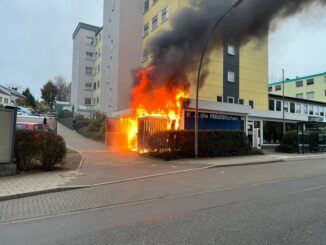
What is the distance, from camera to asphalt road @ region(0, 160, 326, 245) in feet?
15.1

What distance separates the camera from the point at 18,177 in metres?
10.2

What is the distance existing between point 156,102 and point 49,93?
55.1 meters

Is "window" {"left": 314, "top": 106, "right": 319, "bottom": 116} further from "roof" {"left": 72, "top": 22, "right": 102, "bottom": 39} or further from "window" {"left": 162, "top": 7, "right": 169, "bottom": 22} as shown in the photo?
"roof" {"left": 72, "top": 22, "right": 102, "bottom": 39}

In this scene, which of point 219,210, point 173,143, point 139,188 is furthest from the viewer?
point 173,143

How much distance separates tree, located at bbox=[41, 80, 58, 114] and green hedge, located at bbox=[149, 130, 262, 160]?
57.7m

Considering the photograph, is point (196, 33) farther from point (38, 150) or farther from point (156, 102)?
point (38, 150)

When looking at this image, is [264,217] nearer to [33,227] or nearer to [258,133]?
[33,227]

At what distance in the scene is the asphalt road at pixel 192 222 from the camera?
459 centimetres

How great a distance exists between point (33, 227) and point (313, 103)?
114 feet

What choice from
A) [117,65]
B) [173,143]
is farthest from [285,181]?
[117,65]

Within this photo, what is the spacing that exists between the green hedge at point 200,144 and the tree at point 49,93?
57657 millimetres

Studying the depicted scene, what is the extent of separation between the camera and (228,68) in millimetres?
27438

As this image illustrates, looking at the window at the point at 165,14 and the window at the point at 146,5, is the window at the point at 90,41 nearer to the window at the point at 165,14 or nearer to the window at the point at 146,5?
the window at the point at 146,5

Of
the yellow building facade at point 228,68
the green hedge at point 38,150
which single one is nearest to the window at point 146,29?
the yellow building facade at point 228,68
